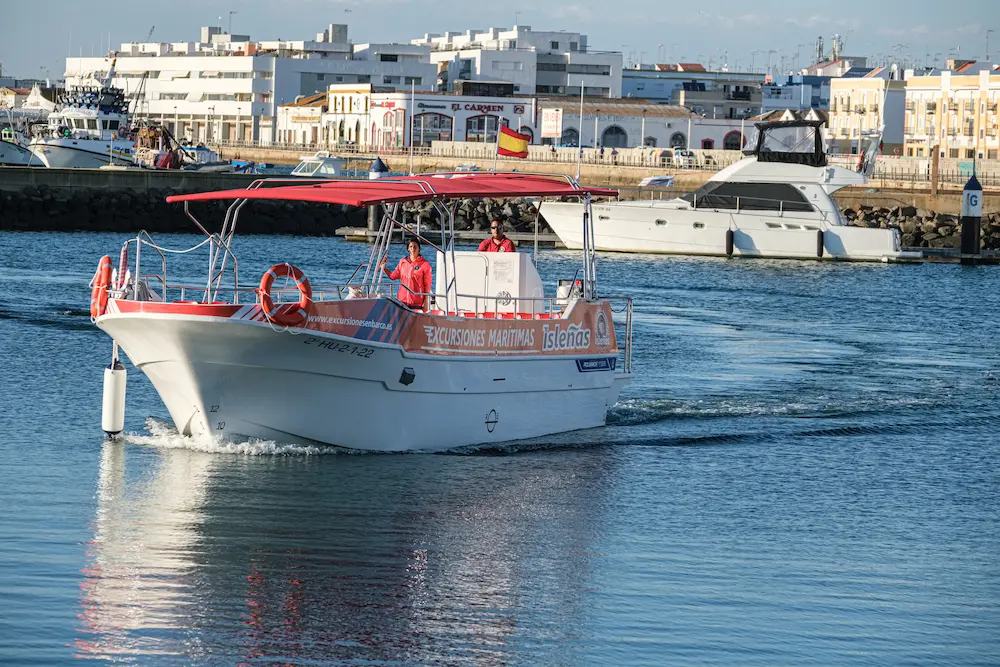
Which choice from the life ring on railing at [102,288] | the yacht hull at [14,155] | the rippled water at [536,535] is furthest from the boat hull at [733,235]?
the life ring on railing at [102,288]

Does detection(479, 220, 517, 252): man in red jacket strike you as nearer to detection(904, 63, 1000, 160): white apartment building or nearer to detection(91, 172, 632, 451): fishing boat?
detection(91, 172, 632, 451): fishing boat

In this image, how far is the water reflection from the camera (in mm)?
10578

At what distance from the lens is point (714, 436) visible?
19.7 meters

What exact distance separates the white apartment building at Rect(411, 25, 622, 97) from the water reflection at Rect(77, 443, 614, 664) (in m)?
140

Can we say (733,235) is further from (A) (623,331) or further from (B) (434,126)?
(B) (434,126)

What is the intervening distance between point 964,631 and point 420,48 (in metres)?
153

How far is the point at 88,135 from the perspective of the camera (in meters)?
70.8

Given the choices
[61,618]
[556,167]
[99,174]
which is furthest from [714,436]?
[556,167]

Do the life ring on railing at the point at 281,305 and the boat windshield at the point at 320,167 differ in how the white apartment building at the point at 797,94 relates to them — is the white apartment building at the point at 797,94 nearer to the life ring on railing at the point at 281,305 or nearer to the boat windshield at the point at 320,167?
the boat windshield at the point at 320,167

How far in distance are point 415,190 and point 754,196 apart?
3618 cm

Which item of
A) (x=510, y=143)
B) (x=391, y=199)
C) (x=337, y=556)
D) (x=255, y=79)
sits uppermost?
(x=255, y=79)

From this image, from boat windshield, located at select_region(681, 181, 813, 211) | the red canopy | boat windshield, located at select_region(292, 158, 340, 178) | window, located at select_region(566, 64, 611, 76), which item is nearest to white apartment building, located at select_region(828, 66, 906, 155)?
window, located at select_region(566, 64, 611, 76)

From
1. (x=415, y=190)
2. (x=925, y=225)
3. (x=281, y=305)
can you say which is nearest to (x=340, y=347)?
(x=281, y=305)

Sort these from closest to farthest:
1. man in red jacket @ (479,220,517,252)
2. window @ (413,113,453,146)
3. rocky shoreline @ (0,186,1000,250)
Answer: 1. man in red jacket @ (479,220,517,252)
2. rocky shoreline @ (0,186,1000,250)
3. window @ (413,113,453,146)
